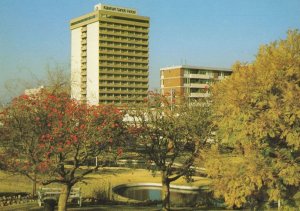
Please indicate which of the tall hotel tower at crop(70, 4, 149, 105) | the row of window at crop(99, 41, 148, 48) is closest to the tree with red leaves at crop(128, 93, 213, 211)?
the tall hotel tower at crop(70, 4, 149, 105)

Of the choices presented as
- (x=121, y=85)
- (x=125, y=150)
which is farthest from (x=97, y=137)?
(x=121, y=85)

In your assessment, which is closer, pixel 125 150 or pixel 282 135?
pixel 282 135

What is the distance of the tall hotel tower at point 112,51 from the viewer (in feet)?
482

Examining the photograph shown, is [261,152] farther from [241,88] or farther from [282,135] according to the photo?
[241,88]

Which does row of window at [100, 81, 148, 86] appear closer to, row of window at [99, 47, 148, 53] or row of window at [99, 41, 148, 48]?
row of window at [99, 47, 148, 53]

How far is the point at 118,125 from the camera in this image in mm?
18672

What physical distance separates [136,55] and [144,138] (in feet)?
445

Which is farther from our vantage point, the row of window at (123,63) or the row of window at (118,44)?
the row of window at (118,44)

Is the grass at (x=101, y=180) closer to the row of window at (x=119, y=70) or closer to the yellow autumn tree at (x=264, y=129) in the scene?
the yellow autumn tree at (x=264, y=129)

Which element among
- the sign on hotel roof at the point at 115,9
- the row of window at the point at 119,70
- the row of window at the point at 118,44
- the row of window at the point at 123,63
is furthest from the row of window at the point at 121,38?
the row of window at the point at 119,70

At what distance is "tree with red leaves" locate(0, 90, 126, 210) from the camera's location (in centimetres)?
1689

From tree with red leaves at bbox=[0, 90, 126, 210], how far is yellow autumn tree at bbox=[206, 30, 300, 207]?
4.75 m

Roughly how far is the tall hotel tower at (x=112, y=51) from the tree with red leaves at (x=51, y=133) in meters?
124

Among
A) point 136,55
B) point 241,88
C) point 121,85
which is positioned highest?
point 136,55
